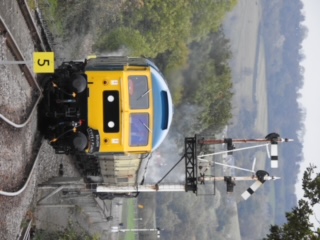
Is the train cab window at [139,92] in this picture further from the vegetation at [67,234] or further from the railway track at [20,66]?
the vegetation at [67,234]

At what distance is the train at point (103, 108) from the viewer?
13.5 meters

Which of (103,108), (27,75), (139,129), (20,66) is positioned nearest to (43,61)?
(20,66)

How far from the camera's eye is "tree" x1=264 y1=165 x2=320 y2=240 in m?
11.8

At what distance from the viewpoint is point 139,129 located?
13953 millimetres

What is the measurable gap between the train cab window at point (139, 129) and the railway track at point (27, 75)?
2.50 m

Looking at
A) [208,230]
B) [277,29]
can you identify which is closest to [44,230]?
[208,230]

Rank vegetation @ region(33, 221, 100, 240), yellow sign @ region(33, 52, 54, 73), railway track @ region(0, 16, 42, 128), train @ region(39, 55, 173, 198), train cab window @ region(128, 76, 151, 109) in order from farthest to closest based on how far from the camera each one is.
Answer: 1. vegetation @ region(33, 221, 100, 240)
2. train cab window @ region(128, 76, 151, 109)
3. train @ region(39, 55, 173, 198)
4. railway track @ region(0, 16, 42, 128)
5. yellow sign @ region(33, 52, 54, 73)

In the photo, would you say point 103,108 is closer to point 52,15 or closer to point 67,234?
point 67,234

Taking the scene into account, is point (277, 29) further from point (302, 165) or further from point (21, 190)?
point (21, 190)

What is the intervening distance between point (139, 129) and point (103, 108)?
1.10 meters

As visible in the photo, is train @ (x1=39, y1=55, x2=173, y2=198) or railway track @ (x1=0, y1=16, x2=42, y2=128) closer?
railway track @ (x1=0, y1=16, x2=42, y2=128)

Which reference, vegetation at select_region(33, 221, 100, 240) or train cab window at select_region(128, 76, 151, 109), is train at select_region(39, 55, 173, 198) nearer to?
train cab window at select_region(128, 76, 151, 109)

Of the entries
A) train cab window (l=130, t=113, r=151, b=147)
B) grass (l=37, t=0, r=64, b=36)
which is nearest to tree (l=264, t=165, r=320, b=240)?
train cab window (l=130, t=113, r=151, b=147)

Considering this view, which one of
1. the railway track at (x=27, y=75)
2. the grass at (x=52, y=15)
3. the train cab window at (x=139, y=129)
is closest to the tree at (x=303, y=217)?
the train cab window at (x=139, y=129)
